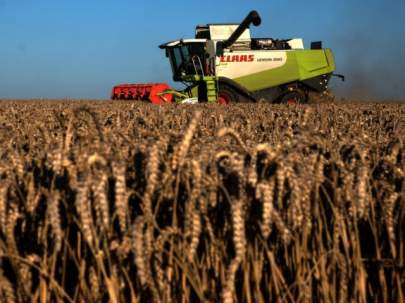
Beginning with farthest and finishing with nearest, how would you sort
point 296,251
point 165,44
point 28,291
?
point 165,44
point 296,251
point 28,291

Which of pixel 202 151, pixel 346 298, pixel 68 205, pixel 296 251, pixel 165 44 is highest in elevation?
pixel 165 44

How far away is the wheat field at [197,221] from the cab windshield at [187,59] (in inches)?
858

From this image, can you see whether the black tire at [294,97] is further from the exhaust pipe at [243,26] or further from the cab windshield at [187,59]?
the cab windshield at [187,59]

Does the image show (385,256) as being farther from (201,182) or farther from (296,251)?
(201,182)

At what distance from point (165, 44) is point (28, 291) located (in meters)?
22.9

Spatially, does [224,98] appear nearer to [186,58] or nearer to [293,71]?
[186,58]

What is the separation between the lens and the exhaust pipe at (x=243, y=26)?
2434cm

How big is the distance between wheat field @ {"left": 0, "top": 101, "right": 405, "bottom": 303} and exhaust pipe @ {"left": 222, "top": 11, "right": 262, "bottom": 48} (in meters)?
21.8

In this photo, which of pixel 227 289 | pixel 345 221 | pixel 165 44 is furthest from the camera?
pixel 165 44

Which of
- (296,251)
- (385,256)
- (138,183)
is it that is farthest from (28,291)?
(385,256)

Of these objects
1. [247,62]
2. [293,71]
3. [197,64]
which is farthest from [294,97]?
[197,64]

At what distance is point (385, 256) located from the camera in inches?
117

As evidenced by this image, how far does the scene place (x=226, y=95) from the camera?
25.1 metres

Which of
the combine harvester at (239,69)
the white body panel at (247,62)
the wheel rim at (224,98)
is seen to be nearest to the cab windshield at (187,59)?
the combine harvester at (239,69)
